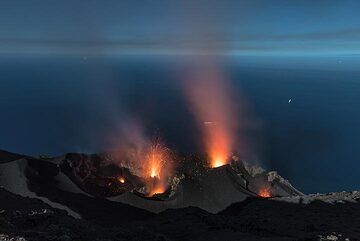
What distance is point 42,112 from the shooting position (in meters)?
182

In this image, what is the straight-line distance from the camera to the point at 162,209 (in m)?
45.9

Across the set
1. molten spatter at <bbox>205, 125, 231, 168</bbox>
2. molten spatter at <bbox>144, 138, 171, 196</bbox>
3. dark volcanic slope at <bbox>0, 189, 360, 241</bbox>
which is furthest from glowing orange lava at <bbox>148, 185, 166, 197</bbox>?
molten spatter at <bbox>205, 125, 231, 168</bbox>

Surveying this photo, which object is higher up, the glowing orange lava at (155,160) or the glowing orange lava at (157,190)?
the glowing orange lava at (155,160)

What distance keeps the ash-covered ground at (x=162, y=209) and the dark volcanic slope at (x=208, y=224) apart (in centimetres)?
4

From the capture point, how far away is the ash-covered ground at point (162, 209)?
2256 cm

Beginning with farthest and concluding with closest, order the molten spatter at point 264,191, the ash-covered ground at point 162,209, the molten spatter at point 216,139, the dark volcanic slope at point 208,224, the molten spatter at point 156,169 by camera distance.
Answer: the molten spatter at point 216,139 → the molten spatter at point 156,169 → the molten spatter at point 264,191 → the ash-covered ground at point 162,209 → the dark volcanic slope at point 208,224

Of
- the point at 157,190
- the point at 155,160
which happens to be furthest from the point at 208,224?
the point at 155,160

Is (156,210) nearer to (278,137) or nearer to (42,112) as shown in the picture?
(278,137)

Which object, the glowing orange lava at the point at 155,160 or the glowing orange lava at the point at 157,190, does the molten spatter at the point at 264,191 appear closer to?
the glowing orange lava at the point at 157,190

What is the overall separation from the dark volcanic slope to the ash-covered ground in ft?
0.12

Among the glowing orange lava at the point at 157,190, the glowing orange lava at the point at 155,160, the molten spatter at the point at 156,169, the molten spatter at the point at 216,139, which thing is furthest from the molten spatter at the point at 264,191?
the molten spatter at the point at 216,139

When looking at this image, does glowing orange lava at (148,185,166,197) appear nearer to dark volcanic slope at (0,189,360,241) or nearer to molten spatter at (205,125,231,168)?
dark volcanic slope at (0,189,360,241)

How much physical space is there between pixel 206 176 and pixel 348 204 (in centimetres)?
1870

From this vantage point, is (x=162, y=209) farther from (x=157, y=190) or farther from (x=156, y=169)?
(x=156, y=169)
